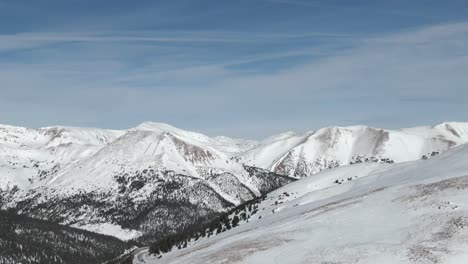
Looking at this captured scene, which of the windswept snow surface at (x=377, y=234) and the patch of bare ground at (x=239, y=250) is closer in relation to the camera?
the windswept snow surface at (x=377, y=234)

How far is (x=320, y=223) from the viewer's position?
7700cm

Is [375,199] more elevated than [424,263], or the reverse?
[375,199]

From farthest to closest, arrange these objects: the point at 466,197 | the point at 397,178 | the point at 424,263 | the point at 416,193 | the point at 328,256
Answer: the point at 397,178 → the point at 416,193 → the point at 466,197 → the point at 328,256 → the point at 424,263

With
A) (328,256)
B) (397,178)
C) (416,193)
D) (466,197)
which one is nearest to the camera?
(328,256)

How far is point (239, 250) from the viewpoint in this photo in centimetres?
6794

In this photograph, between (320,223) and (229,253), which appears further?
(320,223)

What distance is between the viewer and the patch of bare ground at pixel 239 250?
6388 centimetres

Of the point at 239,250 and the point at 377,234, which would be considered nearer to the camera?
the point at 377,234

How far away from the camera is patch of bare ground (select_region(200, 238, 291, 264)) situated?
63875 millimetres

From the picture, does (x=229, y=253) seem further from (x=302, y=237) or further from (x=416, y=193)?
(x=416, y=193)

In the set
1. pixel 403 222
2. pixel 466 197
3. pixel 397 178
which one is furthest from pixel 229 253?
pixel 397 178

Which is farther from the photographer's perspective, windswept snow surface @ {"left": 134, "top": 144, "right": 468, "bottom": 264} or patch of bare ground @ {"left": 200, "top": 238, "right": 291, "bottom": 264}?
patch of bare ground @ {"left": 200, "top": 238, "right": 291, "bottom": 264}

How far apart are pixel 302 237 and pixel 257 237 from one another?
26.2 feet

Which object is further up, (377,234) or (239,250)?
(239,250)
